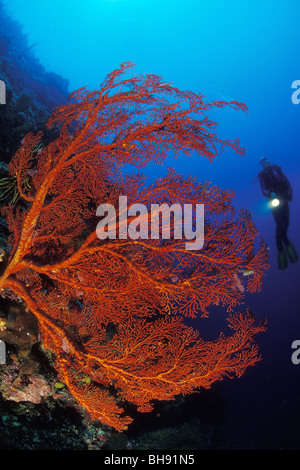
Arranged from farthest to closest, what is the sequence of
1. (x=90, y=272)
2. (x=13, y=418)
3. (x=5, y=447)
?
(x=13, y=418), (x=5, y=447), (x=90, y=272)

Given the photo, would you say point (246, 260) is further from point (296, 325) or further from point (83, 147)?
point (296, 325)

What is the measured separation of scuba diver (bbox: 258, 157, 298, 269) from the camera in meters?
10.3

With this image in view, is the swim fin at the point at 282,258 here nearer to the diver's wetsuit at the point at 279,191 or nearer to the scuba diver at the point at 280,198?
the scuba diver at the point at 280,198

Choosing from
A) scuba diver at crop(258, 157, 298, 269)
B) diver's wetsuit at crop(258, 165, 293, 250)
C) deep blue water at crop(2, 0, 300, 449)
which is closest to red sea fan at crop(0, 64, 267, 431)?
scuba diver at crop(258, 157, 298, 269)

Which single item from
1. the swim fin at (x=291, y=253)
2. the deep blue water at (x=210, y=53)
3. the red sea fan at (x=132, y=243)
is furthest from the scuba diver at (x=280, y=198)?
the deep blue water at (x=210, y=53)

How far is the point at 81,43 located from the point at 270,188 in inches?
5192

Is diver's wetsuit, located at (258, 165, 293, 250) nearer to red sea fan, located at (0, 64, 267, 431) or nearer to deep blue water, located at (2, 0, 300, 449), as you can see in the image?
red sea fan, located at (0, 64, 267, 431)

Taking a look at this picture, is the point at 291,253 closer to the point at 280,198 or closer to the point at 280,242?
the point at 280,242

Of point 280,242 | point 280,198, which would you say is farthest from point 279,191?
point 280,242

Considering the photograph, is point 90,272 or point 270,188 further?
point 270,188

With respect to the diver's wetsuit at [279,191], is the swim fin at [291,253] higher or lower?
lower

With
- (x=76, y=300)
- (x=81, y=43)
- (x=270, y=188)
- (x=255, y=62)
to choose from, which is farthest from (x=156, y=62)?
(x=76, y=300)

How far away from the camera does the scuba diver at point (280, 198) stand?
405 inches

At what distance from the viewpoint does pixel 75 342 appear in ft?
10.1
